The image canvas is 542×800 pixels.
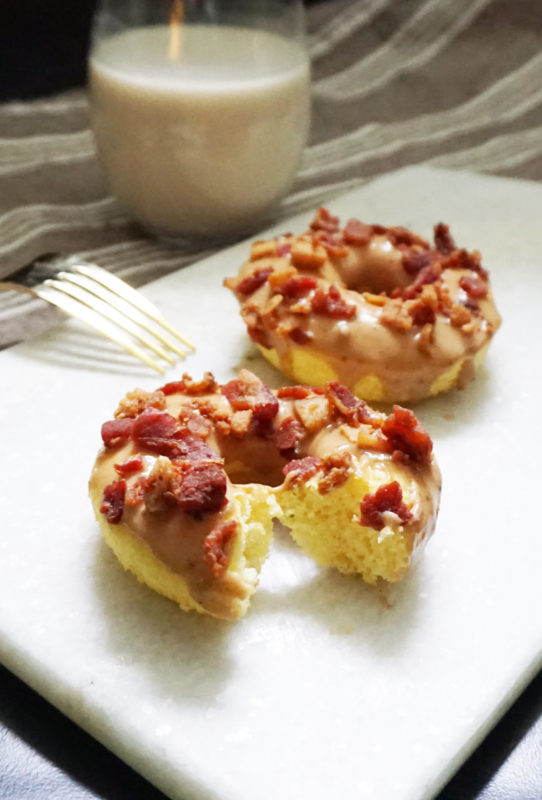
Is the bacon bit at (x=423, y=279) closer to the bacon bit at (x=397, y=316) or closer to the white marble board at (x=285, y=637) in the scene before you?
the bacon bit at (x=397, y=316)

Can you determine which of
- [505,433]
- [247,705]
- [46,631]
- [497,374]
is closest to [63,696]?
[46,631]

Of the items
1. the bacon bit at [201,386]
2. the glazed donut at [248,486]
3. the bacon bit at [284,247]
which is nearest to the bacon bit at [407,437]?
the glazed donut at [248,486]

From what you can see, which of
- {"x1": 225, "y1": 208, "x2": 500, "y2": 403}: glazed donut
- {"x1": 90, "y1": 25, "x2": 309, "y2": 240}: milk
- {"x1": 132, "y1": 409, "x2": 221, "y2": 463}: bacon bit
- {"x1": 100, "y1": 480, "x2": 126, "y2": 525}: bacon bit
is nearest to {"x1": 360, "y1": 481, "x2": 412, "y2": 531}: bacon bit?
{"x1": 132, "y1": 409, "x2": 221, "y2": 463}: bacon bit

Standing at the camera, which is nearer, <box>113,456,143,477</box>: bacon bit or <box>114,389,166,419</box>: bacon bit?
<box>113,456,143,477</box>: bacon bit

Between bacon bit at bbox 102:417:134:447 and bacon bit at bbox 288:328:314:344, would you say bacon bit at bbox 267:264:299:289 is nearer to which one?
bacon bit at bbox 288:328:314:344

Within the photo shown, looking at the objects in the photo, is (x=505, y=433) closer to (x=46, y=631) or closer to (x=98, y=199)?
(x=46, y=631)

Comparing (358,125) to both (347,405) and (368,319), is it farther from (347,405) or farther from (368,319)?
(347,405)
